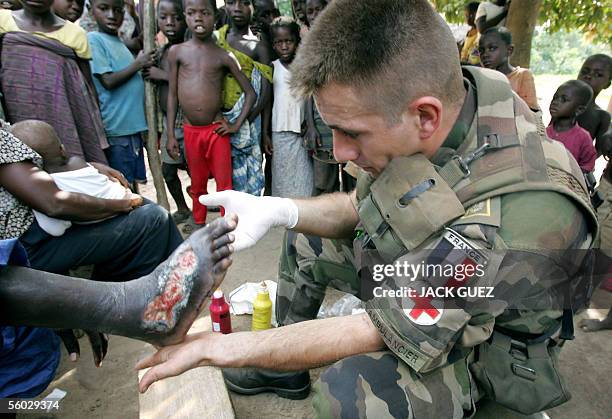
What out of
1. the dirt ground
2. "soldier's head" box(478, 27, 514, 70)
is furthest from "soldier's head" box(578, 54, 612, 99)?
the dirt ground

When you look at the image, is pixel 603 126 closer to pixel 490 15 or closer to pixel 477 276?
pixel 490 15

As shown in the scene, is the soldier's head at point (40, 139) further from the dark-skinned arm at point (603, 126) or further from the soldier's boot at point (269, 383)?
the dark-skinned arm at point (603, 126)

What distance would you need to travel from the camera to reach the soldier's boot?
204cm

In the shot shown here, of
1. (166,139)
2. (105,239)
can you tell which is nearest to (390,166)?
(105,239)

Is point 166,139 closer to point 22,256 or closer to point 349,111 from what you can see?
point 22,256

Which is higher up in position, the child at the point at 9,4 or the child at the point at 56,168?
the child at the point at 9,4

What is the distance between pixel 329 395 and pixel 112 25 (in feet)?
10.9

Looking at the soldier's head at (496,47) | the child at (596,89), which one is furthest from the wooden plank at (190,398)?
the child at (596,89)

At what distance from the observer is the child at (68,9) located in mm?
3570

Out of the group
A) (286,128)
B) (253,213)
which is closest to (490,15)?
(286,128)

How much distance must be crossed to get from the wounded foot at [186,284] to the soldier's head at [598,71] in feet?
13.5

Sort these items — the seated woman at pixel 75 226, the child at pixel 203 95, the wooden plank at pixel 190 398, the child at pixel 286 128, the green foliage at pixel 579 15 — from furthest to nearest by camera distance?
1. the green foliage at pixel 579 15
2. the child at pixel 286 128
3. the child at pixel 203 95
4. the seated woman at pixel 75 226
5. the wooden plank at pixel 190 398

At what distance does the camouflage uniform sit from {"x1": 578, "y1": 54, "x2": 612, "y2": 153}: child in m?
2.88

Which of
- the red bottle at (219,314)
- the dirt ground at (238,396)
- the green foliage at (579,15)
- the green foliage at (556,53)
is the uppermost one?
the green foliage at (579,15)
